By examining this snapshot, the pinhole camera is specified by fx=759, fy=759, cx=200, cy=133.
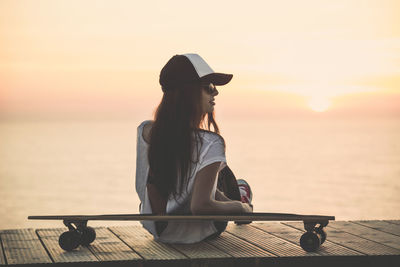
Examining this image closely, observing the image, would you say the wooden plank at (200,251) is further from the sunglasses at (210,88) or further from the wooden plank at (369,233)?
the wooden plank at (369,233)

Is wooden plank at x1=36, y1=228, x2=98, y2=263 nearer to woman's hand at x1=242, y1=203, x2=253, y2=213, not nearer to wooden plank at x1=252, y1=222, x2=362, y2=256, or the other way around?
woman's hand at x1=242, y1=203, x2=253, y2=213

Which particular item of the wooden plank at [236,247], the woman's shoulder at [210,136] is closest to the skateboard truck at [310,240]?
the wooden plank at [236,247]

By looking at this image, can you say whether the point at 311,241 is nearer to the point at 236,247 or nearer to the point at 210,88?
the point at 236,247

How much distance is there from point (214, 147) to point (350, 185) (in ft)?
131

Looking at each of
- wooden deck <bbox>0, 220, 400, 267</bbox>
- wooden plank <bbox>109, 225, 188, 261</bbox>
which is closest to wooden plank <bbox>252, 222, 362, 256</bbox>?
wooden deck <bbox>0, 220, 400, 267</bbox>

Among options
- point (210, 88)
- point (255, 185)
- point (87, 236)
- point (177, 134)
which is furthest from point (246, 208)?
point (255, 185)

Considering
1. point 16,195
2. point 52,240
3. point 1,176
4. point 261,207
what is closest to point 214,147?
point 52,240

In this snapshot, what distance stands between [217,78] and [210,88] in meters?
0.09

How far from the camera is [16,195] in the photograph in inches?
1489

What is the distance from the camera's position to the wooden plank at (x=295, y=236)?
467 cm

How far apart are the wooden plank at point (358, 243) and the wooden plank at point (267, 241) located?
0.35 metres

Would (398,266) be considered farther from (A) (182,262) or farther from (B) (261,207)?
(B) (261,207)

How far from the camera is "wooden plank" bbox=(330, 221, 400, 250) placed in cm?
509

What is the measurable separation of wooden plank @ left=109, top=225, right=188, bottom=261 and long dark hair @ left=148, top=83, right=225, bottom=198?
0.37m
